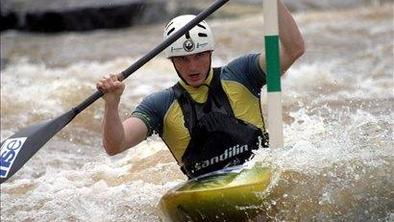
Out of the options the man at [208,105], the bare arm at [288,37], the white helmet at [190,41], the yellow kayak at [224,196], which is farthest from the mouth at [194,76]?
the yellow kayak at [224,196]

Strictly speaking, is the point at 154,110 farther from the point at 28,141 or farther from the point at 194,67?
the point at 28,141

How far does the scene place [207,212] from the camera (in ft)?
14.9

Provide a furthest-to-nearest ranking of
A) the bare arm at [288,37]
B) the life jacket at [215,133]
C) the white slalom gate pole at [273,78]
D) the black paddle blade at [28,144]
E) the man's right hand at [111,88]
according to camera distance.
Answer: the black paddle blade at [28,144], the life jacket at [215,133], the bare arm at [288,37], the white slalom gate pole at [273,78], the man's right hand at [111,88]

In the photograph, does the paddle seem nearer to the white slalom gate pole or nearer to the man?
the man

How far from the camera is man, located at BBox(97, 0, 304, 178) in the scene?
4.71m

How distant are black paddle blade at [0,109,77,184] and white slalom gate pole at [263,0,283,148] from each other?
3.48 ft

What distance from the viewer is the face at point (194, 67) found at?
4.70m

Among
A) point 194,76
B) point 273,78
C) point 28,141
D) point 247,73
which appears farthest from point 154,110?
point 28,141

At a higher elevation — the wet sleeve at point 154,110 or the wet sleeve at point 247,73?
the wet sleeve at point 247,73

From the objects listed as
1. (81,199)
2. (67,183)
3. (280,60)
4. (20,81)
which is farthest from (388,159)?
(20,81)

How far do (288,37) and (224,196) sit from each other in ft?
2.87

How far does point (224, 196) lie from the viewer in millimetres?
4484

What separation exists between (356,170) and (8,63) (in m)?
8.79

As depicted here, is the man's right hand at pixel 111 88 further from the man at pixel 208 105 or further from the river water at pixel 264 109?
the river water at pixel 264 109
